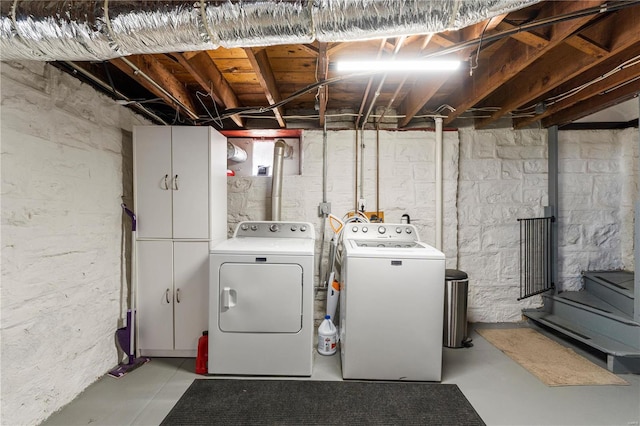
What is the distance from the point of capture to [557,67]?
78.1 inches

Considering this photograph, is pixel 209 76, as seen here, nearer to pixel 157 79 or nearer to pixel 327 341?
pixel 157 79

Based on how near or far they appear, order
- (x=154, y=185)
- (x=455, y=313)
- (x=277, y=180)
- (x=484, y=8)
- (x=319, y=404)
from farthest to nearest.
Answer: (x=277, y=180) → (x=455, y=313) → (x=154, y=185) → (x=319, y=404) → (x=484, y=8)

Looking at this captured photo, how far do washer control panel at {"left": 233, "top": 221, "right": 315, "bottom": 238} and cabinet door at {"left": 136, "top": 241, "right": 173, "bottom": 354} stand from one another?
611 millimetres

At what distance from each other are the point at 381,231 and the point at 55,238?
2292 millimetres

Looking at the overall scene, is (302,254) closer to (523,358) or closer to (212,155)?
(212,155)

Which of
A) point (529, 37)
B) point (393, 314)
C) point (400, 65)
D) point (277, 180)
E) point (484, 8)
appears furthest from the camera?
point (277, 180)

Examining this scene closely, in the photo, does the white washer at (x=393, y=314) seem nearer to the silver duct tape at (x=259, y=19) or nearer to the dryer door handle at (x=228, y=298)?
the dryer door handle at (x=228, y=298)

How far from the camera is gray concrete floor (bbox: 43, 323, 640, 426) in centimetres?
166

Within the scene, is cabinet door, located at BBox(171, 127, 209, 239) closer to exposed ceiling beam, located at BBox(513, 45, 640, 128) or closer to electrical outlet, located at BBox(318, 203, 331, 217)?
electrical outlet, located at BBox(318, 203, 331, 217)

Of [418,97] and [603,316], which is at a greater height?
[418,97]

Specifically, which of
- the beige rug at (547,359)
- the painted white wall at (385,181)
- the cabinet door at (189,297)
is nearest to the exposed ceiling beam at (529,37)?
the painted white wall at (385,181)

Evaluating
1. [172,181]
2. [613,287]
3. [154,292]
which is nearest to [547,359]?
Answer: [613,287]

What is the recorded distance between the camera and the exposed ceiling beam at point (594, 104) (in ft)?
7.06

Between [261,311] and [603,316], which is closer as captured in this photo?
[261,311]
